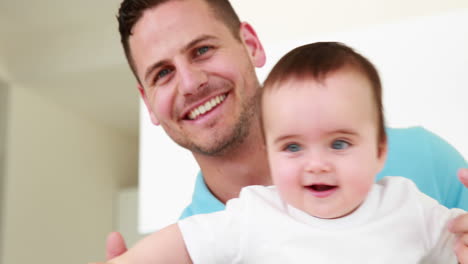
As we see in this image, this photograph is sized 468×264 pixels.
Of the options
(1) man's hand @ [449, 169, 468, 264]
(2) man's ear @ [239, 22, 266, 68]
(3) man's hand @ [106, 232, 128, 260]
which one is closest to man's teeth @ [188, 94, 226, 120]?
(2) man's ear @ [239, 22, 266, 68]

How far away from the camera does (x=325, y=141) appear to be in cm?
56

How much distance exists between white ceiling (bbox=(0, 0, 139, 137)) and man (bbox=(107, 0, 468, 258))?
110cm

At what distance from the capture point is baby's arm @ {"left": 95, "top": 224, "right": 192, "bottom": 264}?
578mm

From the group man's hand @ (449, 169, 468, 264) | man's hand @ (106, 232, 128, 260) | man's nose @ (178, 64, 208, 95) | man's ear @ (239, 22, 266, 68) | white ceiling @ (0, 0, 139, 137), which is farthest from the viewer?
white ceiling @ (0, 0, 139, 137)

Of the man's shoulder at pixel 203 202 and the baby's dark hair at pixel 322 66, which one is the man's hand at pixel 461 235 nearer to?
the baby's dark hair at pixel 322 66

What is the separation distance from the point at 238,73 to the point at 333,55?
1.16ft

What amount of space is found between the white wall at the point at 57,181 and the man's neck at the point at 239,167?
A: 1.69m

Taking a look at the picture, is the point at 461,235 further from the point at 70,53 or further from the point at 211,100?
the point at 70,53

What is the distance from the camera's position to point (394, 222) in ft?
1.87

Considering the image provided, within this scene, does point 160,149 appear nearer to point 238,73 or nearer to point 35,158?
point 238,73

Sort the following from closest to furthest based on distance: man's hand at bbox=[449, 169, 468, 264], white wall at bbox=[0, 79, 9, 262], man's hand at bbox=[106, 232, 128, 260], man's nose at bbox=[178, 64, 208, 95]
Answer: man's hand at bbox=[449, 169, 468, 264] < man's hand at bbox=[106, 232, 128, 260] < man's nose at bbox=[178, 64, 208, 95] < white wall at bbox=[0, 79, 9, 262]

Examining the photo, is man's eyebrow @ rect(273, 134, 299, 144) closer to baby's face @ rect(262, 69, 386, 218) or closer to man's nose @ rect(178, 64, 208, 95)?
baby's face @ rect(262, 69, 386, 218)

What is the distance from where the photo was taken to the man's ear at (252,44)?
100cm

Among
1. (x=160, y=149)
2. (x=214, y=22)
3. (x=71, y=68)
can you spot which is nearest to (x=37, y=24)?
(x=71, y=68)
